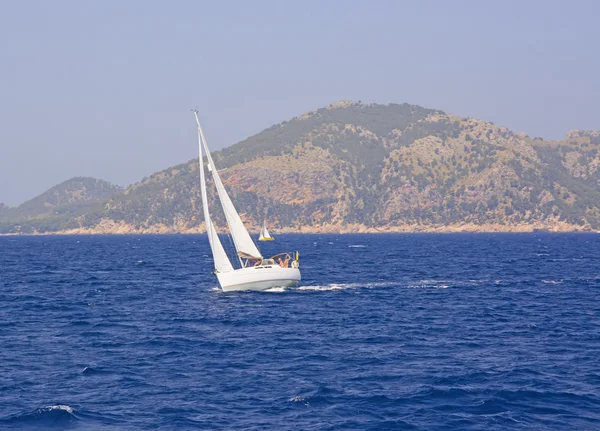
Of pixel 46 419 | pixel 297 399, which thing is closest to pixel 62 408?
pixel 46 419

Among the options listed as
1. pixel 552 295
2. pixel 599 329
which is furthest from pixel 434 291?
pixel 599 329

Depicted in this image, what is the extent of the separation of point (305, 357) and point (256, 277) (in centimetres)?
2463

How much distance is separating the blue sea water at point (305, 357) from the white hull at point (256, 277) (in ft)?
3.56

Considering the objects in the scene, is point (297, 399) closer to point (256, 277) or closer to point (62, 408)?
point (62, 408)

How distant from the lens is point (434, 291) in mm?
60969

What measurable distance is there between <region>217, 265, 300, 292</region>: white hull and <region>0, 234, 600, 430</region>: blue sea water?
1086mm

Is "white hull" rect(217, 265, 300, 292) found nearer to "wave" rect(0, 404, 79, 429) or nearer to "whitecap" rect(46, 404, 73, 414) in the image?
"whitecap" rect(46, 404, 73, 414)

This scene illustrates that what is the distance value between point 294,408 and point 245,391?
9.48 ft

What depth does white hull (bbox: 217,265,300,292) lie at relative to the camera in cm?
5825

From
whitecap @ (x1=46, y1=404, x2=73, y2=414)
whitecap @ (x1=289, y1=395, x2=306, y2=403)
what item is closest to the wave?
whitecap @ (x1=46, y1=404, x2=73, y2=414)

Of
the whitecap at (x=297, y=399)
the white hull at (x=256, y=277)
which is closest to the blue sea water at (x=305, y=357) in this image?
the whitecap at (x=297, y=399)

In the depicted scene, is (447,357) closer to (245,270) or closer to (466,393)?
(466,393)

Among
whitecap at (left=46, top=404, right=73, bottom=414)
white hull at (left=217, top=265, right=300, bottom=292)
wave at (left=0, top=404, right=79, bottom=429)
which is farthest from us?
white hull at (left=217, top=265, right=300, bottom=292)

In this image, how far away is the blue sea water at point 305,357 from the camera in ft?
83.0
